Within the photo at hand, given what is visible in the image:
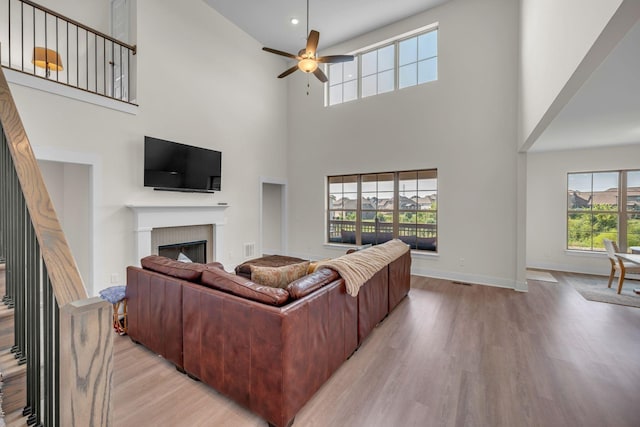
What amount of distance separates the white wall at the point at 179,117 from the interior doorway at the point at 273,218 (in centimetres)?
60

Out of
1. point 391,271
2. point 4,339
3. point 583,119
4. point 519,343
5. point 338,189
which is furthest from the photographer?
point 338,189

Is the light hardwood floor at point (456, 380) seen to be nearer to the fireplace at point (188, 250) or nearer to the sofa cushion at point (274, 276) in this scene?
the sofa cushion at point (274, 276)

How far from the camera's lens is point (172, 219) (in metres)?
4.31

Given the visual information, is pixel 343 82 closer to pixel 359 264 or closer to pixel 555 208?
pixel 359 264

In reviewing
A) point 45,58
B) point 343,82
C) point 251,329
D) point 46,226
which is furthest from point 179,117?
point 46,226

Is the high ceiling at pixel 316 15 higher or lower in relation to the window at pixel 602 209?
higher

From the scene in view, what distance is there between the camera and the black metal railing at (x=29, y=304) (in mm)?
836

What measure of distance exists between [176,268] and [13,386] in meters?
1.20

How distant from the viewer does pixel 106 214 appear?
3.66 metres

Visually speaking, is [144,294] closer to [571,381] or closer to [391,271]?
[391,271]

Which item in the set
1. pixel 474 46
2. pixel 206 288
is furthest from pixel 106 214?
pixel 474 46

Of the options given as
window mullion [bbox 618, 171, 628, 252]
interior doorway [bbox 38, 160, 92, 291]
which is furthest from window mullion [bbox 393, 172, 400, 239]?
interior doorway [bbox 38, 160, 92, 291]

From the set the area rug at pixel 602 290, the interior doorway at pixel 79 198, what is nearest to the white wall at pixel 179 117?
the interior doorway at pixel 79 198

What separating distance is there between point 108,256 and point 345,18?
19.0 feet
